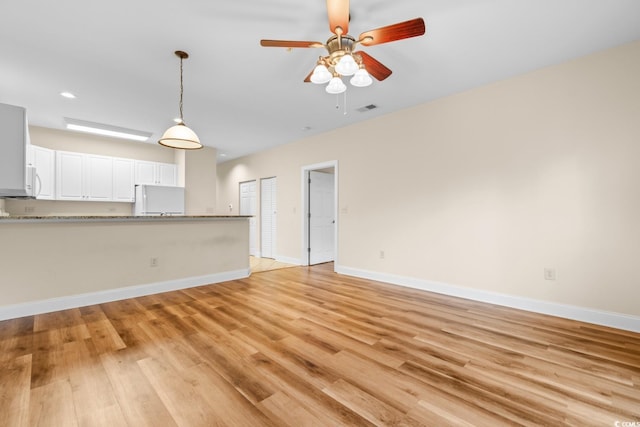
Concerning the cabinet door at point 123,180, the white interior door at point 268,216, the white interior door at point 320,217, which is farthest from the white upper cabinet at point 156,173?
the white interior door at point 320,217

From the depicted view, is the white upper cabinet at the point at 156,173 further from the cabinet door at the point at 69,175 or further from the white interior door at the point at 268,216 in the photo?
the white interior door at the point at 268,216

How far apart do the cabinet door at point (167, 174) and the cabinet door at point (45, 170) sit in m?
1.68

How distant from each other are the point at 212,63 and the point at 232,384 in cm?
293

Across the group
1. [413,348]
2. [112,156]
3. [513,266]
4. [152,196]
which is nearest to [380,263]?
[513,266]

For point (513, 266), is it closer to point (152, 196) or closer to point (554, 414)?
point (554, 414)

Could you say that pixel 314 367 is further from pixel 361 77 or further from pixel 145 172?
pixel 145 172

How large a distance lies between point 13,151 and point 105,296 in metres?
1.86

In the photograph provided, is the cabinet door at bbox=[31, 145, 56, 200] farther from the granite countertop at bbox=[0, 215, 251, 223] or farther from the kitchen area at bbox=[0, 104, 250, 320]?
the granite countertop at bbox=[0, 215, 251, 223]

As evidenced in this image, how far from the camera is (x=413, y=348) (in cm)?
219

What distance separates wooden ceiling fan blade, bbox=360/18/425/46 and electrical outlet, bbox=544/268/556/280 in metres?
2.82

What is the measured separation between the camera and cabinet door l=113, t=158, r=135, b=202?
18.2ft

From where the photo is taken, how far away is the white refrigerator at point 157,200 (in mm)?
5465

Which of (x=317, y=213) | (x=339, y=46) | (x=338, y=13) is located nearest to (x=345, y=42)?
(x=339, y=46)

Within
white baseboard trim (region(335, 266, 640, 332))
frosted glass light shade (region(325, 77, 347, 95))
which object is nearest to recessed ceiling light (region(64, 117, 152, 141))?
frosted glass light shade (region(325, 77, 347, 95))
